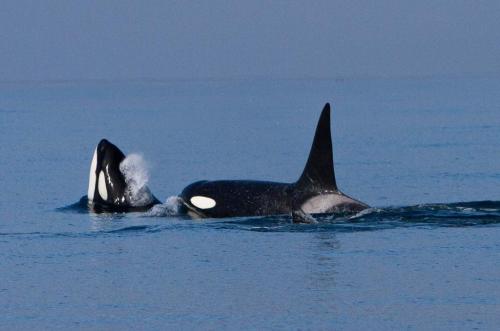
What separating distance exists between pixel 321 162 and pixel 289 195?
0.79 metres

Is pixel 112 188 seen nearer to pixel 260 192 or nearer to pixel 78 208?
pixel 78 208

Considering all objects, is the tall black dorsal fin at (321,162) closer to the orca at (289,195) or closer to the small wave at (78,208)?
the orca at (289,195)

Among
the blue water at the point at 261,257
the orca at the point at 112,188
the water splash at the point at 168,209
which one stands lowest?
the blue water at the point at 261,257

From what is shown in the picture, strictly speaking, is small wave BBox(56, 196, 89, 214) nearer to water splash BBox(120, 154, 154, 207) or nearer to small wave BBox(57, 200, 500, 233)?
water splash BBox(120, 154, 154, 207)

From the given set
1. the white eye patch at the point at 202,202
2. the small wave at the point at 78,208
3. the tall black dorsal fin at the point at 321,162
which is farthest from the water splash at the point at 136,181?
the tall black dorsal fin at the point at 321,162

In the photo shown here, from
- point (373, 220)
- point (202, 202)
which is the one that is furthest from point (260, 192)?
point (373, 220)

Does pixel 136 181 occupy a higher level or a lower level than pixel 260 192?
higher

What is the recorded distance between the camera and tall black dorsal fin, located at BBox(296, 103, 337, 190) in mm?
14938

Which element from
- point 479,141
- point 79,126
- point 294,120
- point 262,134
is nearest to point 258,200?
point 479,141

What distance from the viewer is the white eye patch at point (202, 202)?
16.1 m

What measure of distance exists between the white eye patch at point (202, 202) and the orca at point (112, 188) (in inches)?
40.3

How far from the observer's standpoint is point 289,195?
1565 cm

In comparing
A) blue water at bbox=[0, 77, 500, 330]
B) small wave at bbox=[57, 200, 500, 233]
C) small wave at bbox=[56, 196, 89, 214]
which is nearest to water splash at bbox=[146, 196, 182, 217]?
blue water at bbox=[0, 77, 500, 330]

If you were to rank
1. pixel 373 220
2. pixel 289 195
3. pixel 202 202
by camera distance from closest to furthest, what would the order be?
pixel 373 220 < pixel 289 195 < pixel 202 202
